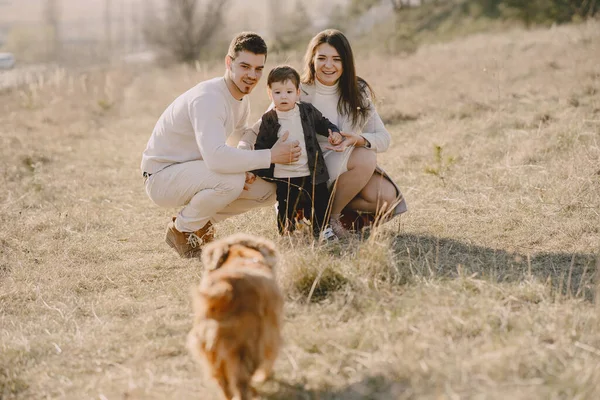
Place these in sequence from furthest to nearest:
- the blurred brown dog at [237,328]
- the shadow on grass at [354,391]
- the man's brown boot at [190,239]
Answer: the man's brown boot at [190,239], the shadow on grass at [354,391], the blurred brown dog at [237,328]

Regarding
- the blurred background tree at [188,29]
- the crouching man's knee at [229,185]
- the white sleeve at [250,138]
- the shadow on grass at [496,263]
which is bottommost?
the blurred background tree at [188,29]

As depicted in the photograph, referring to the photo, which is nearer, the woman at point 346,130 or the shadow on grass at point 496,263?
the shadow on grass at point 496,263

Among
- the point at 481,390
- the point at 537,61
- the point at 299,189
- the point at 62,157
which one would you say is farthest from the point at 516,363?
the point at 537,61

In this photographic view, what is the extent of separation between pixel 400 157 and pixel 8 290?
4571mm

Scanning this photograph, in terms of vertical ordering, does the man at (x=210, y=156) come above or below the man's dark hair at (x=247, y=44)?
below

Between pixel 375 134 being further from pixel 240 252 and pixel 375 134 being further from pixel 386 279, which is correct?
pixel 240 252

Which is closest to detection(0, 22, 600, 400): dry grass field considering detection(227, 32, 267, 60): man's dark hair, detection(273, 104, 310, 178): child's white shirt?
detection(273, 104, 310, 178): child's white shirt

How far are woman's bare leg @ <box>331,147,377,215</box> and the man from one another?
18.1 inches

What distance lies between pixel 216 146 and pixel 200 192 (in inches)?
16.0

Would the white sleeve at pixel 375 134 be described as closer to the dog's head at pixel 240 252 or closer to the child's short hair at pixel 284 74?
the child's short hair at pixel 284 74

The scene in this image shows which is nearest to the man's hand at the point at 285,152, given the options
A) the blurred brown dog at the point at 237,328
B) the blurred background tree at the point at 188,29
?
the blurred brown dog at the point at 237,328

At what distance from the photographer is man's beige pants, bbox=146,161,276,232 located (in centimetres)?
429

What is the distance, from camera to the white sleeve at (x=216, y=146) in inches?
161

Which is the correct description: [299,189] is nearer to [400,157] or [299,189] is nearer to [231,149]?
[231,149]
